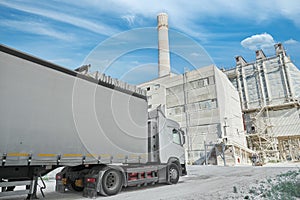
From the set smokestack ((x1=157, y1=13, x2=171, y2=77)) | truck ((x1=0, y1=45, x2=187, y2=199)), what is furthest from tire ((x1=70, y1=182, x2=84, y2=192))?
smokestack ((x1=157, y1=13, x2=171, y2=77))

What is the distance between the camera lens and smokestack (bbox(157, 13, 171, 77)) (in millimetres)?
40400

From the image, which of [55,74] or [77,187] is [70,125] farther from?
[77,187]

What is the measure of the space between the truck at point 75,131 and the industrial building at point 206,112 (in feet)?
61.8

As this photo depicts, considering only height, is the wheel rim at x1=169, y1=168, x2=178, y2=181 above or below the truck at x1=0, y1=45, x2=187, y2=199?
below

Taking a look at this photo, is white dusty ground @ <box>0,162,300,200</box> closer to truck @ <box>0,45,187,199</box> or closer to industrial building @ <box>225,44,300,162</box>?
truck @ <box>0,45,187,199</box>

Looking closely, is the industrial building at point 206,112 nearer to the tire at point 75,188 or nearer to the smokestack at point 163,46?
the smokestack at point 163,46

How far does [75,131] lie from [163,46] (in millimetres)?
37733

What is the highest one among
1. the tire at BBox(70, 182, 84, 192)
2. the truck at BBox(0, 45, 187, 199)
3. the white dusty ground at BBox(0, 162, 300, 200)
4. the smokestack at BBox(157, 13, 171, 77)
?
the smokestack at BBox(157, 13, 171, 77)

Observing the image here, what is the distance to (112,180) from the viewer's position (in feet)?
24.5

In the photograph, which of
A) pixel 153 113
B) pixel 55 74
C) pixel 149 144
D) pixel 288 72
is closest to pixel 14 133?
pixel 55 74

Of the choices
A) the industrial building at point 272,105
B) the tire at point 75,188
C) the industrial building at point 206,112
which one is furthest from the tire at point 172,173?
the industrial building at point 272,105

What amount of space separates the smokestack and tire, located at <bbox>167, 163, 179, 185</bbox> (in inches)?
1163

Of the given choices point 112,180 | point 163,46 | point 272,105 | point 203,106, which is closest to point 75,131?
point 112,180

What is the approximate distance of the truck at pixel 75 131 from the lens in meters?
5.46
